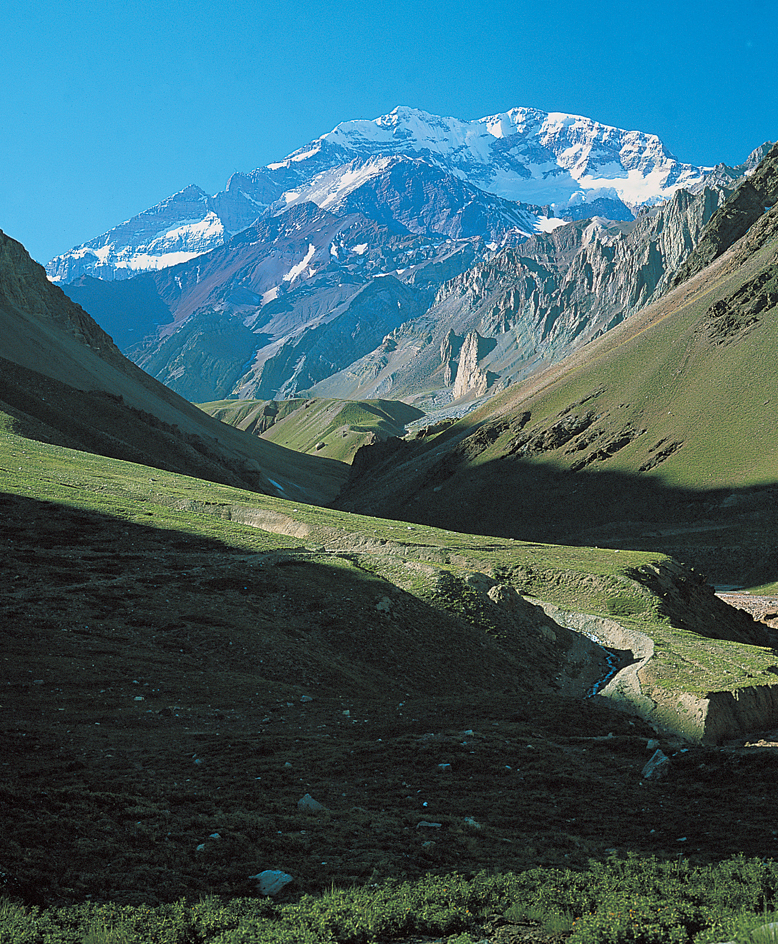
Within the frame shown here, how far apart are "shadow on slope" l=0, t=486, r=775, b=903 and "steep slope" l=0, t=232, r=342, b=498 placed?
45066mm

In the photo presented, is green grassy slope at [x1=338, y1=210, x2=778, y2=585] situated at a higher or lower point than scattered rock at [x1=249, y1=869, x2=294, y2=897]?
higher

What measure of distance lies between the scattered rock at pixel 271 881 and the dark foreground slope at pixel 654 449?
75.2 meters

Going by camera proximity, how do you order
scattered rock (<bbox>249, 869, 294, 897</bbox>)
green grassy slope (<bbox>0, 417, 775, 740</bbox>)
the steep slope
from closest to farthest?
scattered rock (<bbox>249, 869, 294, 897</bbox>) → green grassy slope (<bbox>0, 417, 775, 740</bbox>) → the steep slope

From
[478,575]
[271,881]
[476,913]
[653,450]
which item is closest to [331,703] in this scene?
[271,881]

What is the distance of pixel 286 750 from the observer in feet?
53.0

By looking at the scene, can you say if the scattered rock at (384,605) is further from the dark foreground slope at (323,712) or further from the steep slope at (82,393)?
the steep slope at (82,393)

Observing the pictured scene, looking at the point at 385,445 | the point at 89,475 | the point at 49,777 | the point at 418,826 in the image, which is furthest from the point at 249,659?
the point at 385,445

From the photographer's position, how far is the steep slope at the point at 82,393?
242ft

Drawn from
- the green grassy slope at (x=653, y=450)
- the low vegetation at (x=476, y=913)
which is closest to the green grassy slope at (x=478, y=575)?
the low vegetation at (x=476, y=913)

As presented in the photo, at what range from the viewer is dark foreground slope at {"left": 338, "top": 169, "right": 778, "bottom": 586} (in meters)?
91.6

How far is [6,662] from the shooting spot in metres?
19.8

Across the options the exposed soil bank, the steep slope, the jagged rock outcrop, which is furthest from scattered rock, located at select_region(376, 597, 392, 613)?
the jagged rock outcrop

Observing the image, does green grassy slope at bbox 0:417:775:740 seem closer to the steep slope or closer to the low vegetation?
the low vegetation

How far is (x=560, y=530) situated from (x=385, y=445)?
95.8 metres
